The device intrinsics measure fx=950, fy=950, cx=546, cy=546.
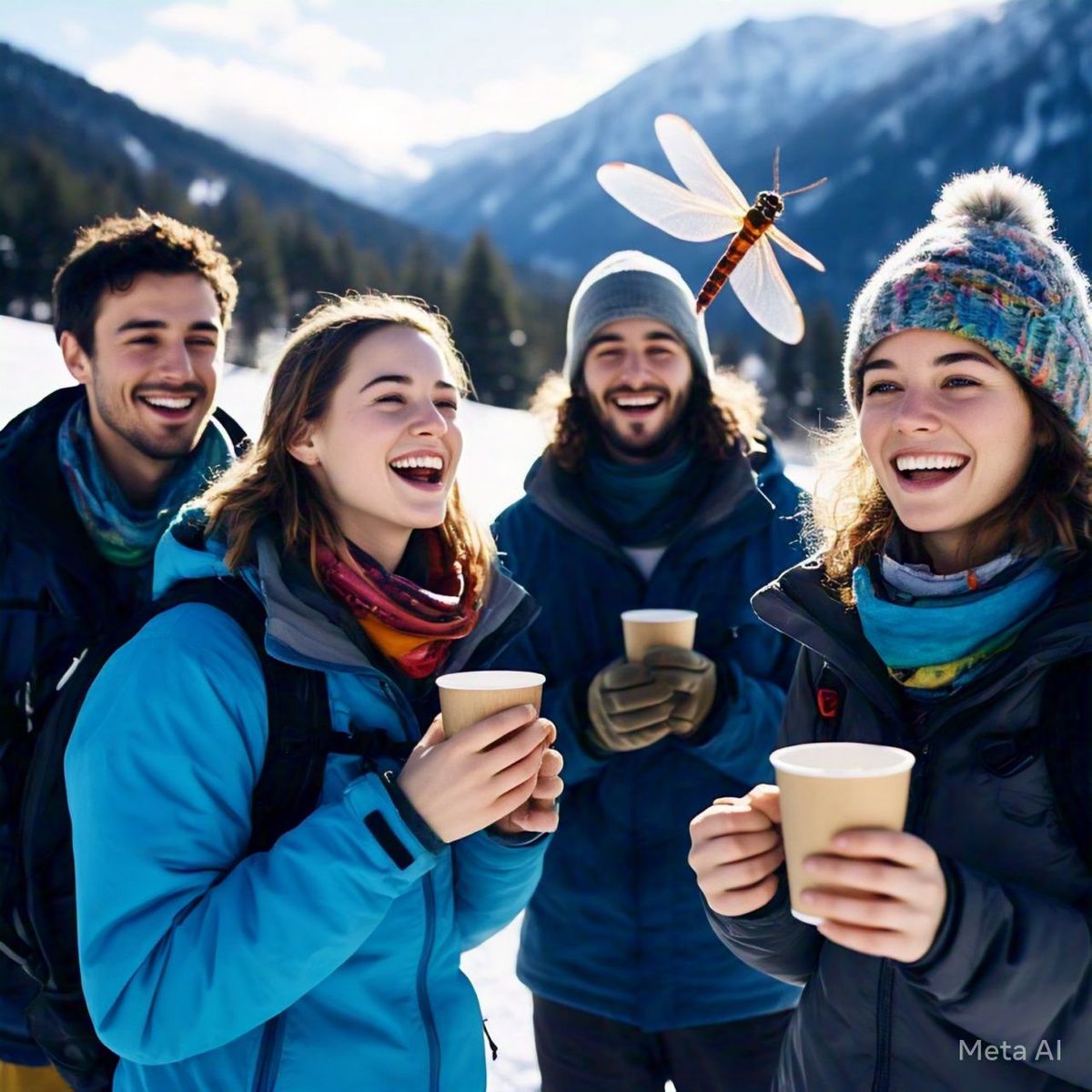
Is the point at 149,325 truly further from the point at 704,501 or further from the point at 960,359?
the point at 960,359

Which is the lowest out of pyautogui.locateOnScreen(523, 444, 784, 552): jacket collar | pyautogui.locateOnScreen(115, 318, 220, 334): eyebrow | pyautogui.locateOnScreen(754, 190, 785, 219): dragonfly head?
pyautogui.locateOnScreen(523, 444, 784, 552): jacket collar

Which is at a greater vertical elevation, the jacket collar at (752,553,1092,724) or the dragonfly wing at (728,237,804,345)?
the dragonfly wing at (728,237,804,345)

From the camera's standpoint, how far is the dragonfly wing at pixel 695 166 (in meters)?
3.31

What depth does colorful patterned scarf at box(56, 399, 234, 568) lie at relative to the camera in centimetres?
255

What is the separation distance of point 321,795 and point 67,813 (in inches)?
25.7

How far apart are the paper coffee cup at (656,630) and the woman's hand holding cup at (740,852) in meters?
0.83

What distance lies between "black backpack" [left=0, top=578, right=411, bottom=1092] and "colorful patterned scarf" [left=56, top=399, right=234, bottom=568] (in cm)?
60

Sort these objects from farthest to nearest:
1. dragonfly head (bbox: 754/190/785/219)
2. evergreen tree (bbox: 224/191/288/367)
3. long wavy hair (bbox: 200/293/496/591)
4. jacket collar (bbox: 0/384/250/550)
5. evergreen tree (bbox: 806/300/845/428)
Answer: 1. evergreen tree (bbox: 806/300/845/428)
2. evergreen tree (bbox: 224/191/288/367)
3. dragonfly head (bbox: 754/190/785/219)
4. jacket collar (bbox: 0/384/250/550)
5. long wavy hair (bbox: 200/293/496/591)

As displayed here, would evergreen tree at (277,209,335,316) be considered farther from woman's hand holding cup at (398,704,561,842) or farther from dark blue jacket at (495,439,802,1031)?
woman's hand holding cup at (398,704,561,842)

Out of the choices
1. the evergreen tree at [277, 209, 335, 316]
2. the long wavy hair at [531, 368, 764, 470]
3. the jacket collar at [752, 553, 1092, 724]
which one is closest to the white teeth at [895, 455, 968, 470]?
the jacket collar at [752, 553, 1092, 724]

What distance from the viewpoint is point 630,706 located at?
2334 mm

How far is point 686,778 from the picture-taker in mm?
2635

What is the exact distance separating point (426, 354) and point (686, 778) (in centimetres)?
136

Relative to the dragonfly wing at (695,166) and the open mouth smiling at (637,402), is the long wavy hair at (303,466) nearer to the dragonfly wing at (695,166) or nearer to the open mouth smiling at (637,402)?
the open mouth smiling at (637,402)
